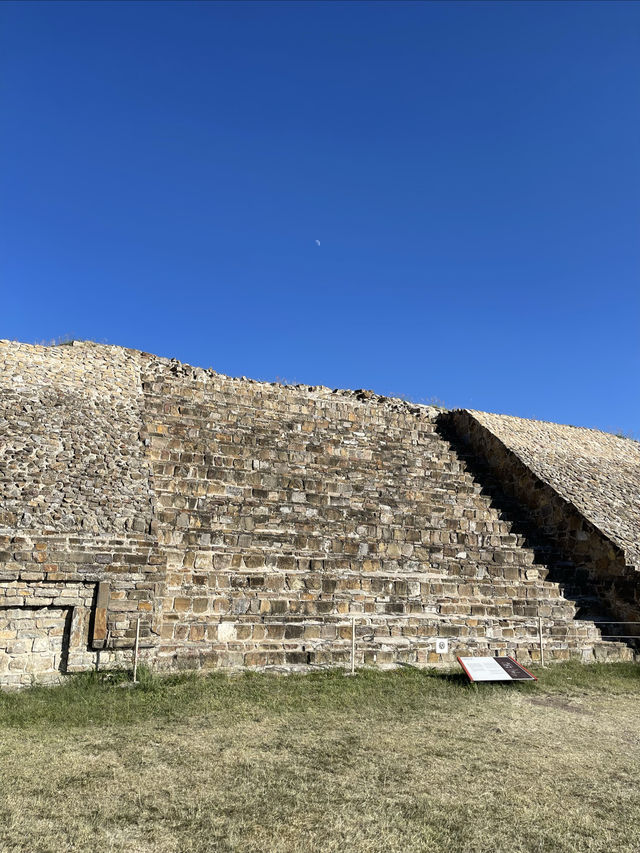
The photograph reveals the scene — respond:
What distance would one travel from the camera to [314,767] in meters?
5.51

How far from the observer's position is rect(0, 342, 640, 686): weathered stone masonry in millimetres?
8539

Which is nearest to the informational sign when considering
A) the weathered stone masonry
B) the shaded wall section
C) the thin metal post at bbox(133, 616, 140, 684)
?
the weathered stone masonry

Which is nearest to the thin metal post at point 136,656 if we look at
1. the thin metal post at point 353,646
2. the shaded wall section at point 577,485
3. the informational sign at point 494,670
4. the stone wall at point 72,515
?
the stone wall at point 72,515

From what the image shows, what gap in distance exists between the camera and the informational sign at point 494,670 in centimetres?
880

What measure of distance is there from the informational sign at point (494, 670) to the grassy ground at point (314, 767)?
0.17 meters

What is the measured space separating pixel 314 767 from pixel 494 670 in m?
4.50

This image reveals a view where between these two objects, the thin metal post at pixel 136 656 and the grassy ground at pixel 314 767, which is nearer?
the grassy ground at pixel 314 767

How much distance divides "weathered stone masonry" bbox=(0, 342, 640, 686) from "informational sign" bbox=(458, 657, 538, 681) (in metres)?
0.94

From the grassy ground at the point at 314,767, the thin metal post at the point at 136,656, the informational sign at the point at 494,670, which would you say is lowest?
the grassy ground at the point at 314,767

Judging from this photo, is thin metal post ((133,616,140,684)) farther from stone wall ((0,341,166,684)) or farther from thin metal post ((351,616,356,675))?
thin metal post ((351,616,356,675))

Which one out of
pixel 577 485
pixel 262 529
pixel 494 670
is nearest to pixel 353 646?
pixel 494 670

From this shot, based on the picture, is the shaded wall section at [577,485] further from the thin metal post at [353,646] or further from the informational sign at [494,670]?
the thin metal post at [353,646]

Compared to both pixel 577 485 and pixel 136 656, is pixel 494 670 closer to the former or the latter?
pixel 136 656

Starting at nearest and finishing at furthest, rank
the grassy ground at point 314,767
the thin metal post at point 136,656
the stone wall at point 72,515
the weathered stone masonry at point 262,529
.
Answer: the grassy ground at point 314,767
the thin metal post at point 136,656
the stone wall at point 72,515
the weathered stone masonry at point 262,529
